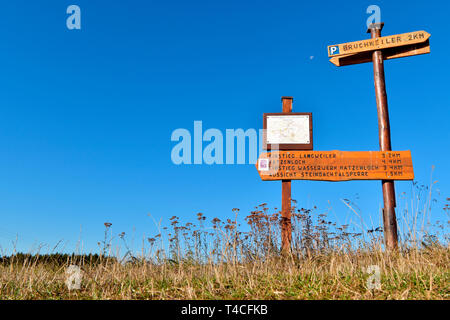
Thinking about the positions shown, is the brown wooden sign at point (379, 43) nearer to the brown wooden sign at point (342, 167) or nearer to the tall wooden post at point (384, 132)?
the tall wooden post at point (384, 132)

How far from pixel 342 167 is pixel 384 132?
4.93 ft

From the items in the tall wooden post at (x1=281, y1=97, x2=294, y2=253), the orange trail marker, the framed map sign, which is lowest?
the tall wooden post at (x1=281, y1=97, x2=294, y2=253)

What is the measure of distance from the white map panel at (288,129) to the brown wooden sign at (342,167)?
598 millimetres

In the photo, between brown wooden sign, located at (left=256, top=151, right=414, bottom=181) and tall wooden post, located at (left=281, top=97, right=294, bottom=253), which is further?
brown wooden sign, located at (left=256, top=151, right=414, bottom=181)

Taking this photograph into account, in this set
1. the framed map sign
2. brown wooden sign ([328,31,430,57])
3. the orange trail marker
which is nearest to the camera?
the framed map sign

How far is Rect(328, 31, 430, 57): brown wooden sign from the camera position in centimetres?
889

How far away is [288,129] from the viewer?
8.88 meters

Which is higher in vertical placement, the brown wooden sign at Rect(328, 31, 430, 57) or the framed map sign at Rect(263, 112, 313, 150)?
the brown wooden sign at Rect(328, 31, 430, 57)

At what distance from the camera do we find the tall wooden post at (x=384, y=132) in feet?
26.2

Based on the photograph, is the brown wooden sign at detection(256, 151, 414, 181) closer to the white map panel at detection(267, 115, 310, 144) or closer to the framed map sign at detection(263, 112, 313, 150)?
the framed map sign at detection(263, 112, 313, 150)

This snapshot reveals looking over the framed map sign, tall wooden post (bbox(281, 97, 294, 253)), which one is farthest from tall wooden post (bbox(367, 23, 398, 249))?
tall wooden post (bbox(281, 97, 294, 253))

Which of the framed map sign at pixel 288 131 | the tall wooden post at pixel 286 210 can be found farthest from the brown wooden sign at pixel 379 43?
the framed map sign at pixel 288 131

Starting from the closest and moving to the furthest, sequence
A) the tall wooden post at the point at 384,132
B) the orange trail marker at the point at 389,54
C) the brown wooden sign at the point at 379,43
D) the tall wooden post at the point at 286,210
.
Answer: the tall wooden post at the point at 286,210, the tall wooden post at the point at 384,132, the brown wooden sign at the point at 379,43, the orange trail marker at the point at 389,54
